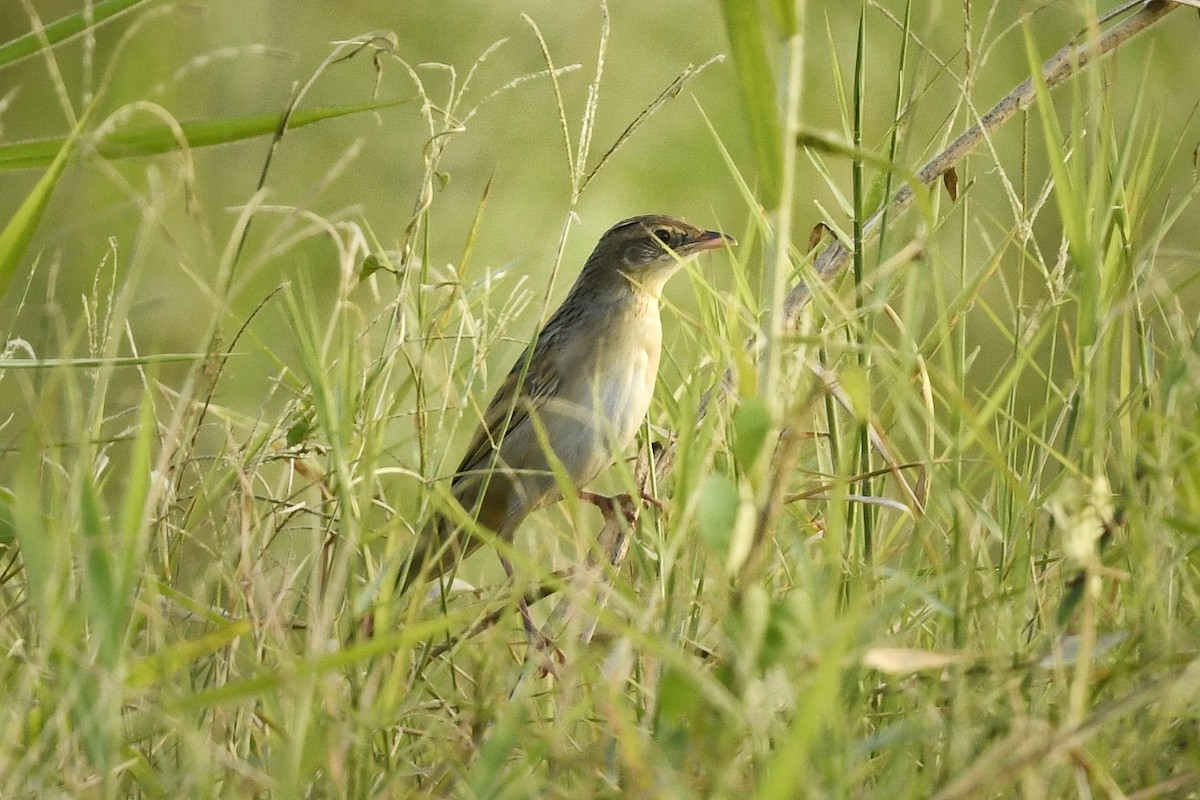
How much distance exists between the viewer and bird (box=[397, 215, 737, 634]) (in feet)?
13.2

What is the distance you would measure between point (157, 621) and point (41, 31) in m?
0.95

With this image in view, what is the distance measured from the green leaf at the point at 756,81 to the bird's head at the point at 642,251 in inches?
96.9

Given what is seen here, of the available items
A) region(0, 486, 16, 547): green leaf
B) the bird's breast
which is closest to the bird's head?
the bird's breast

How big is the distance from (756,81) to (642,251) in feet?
9.34

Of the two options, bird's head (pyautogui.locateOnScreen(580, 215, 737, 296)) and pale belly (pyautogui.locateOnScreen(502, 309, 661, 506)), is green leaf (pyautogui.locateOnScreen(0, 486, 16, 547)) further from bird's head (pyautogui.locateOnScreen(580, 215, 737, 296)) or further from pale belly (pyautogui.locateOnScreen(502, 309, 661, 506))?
bird's head (pyautogui.locateOnScreen(580, 215, 737, 296))

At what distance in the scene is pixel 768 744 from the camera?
1675mm

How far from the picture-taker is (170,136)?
2258 millimetres

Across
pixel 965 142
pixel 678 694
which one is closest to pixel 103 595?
pixel 678 694

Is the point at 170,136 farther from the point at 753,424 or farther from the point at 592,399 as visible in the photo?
the point at 592,399

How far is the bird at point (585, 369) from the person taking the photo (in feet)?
13.2

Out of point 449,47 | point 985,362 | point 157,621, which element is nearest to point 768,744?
point 157,621

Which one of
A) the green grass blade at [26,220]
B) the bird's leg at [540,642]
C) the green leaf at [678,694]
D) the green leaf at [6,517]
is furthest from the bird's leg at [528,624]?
the green grass blade at [26,220]

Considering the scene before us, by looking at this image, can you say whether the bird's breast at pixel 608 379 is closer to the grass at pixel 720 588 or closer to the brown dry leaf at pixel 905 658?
the grass at pixel 720 588

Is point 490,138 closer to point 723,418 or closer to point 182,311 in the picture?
point 182,311
